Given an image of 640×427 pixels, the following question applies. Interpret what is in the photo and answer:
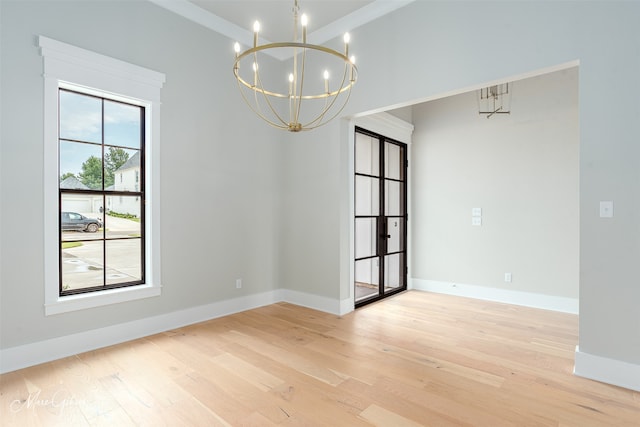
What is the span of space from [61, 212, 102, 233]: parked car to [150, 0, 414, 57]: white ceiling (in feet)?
7.55

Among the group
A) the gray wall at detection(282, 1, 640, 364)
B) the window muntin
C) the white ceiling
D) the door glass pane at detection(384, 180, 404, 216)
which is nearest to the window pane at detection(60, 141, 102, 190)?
the window muntin

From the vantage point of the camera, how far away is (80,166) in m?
3.04

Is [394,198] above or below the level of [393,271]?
above

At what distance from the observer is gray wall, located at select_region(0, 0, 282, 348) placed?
2.65 meters

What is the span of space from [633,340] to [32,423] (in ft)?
13.0

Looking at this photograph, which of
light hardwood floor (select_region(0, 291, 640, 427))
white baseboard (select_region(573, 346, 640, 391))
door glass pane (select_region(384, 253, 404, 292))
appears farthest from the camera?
door glass pane (select_region(384, 253, 404, 292))

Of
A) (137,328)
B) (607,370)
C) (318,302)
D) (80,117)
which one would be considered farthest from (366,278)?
(80,117)

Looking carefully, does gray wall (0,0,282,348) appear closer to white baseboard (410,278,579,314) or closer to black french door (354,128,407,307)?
black french door (354,128,407,307)

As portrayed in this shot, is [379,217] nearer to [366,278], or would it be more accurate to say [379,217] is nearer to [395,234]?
[395,234]

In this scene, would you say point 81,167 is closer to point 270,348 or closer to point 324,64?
point 270,348

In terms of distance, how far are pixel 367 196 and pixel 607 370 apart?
3.01m

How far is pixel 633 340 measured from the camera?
2365 millimetres

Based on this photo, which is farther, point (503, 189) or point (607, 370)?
point (503, 189)

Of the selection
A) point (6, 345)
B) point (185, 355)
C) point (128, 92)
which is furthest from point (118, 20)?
point (185, 355)
